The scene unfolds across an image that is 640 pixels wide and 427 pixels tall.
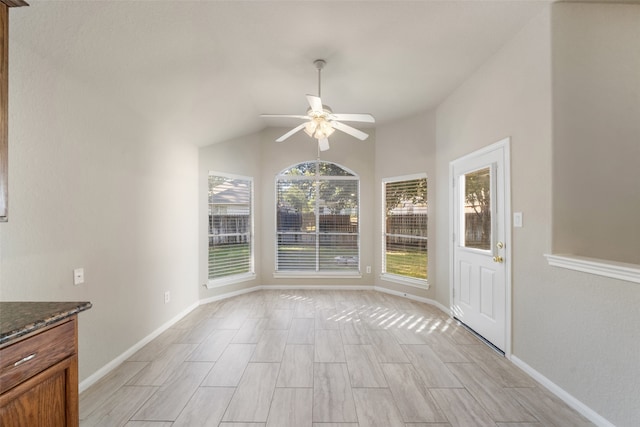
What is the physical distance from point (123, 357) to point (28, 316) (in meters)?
1.82

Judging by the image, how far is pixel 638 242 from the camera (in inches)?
87.2

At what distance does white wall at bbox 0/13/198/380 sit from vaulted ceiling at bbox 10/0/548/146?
16 cm

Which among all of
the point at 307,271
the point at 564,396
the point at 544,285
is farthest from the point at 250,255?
the point at 564,396

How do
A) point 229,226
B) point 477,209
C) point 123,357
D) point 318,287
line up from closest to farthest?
point 123,357 < point 477,209 < point 229,226 < point 318,287

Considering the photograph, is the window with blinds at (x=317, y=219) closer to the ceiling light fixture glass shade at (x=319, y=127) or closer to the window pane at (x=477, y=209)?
the window pane at (x=477, y=209)

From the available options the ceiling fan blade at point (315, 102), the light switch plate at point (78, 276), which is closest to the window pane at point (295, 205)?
the ceiling fan blade at point (315, 102)

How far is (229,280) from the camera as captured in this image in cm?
467

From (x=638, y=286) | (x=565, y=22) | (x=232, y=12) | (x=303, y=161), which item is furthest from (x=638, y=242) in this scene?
(x=303, y=161)

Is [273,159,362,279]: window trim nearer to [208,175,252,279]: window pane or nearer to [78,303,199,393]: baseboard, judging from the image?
[208,175,252,279]: window pane

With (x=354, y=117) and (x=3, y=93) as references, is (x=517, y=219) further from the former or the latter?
(x=3, y=93)

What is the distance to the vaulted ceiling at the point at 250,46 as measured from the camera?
1910mm

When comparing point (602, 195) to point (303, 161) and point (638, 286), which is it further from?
point (303, 161)

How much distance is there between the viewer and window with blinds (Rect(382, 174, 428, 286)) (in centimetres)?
447

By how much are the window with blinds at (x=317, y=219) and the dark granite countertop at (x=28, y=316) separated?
3855mm
